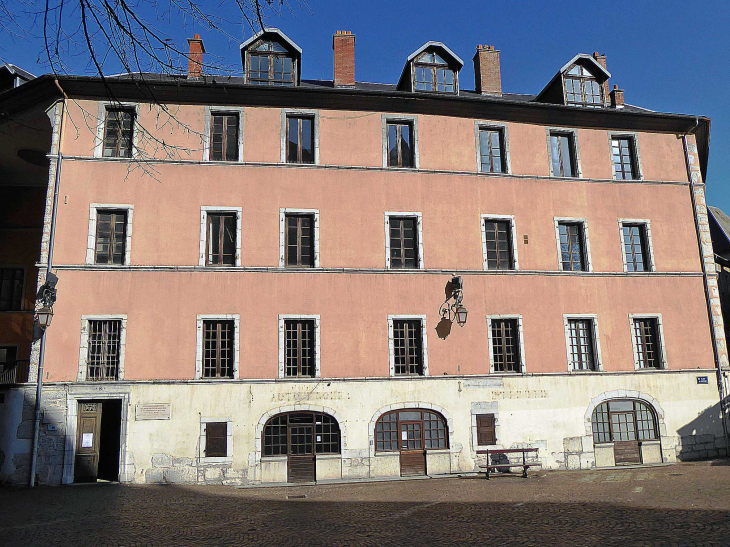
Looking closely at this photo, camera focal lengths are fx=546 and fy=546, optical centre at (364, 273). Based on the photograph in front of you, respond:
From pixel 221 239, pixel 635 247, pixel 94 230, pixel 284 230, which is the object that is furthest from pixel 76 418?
pixel 635 247

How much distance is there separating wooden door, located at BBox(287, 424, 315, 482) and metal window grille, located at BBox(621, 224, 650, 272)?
475 inches

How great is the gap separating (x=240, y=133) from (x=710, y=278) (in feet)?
54.9

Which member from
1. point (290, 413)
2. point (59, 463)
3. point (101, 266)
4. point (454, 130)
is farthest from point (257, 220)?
point (59, 463)

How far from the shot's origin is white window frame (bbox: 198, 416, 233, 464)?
605 inches

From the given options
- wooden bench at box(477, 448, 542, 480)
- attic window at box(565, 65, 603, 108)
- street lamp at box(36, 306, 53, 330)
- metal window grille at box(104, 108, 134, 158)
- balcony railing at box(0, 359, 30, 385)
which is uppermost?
attic window at box(565, 65, 603, 108)

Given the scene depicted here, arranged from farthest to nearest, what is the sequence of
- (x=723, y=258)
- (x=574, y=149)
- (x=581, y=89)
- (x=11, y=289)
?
(x=723, y=258)
(x=11, y=289)
(x=581, y=89)
(x=574, y=149)

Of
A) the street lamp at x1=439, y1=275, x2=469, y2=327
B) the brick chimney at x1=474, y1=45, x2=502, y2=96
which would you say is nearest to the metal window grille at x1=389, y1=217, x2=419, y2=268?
the street lamp at x1=439, y1=275, x2=469, y2=327

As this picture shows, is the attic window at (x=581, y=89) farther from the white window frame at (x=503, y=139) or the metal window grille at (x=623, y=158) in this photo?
the white window frame at (x=503, y=139)

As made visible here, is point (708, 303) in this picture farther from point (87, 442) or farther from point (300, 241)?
point (87, 442)

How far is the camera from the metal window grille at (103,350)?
1560 centimetres

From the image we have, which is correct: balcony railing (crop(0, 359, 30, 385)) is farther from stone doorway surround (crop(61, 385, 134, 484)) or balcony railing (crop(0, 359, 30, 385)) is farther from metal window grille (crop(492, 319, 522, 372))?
metal window grille (crop(492, 319, 522, 372))

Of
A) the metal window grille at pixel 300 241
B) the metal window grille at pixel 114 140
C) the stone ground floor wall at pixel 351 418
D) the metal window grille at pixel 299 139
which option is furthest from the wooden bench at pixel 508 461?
the metal window grille at pixel 114 140

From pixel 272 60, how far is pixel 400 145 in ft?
17.1

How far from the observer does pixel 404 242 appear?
1769 centimetres
